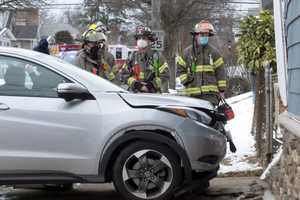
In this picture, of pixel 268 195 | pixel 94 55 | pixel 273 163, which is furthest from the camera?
pixel 94 55

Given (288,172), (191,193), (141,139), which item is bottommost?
(191,193)

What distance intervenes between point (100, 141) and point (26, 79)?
97 cm

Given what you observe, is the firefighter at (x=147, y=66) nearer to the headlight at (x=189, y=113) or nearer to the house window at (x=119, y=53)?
the headlight at (x=189, y=113)

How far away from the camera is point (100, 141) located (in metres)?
6.11

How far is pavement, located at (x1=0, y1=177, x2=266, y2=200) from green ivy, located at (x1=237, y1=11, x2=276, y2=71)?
5.61 ft

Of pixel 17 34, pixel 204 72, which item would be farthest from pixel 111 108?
pixel 17 34

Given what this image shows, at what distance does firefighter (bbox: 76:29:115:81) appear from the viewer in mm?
9477

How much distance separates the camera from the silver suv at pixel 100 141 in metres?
6.12

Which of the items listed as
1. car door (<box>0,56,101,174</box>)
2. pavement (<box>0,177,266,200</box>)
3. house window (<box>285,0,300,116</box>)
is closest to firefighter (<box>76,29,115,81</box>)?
pavement (<box>0,177,266,200</box>)

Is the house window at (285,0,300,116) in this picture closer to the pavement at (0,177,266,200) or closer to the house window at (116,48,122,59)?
the pavement at (0,177,266,200)

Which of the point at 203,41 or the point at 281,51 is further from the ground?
the point at 203,41

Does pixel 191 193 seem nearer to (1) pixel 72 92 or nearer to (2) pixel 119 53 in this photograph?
(1) pixel 72 92

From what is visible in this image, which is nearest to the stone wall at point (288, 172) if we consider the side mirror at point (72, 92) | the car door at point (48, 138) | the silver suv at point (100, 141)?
the silver suv at point (100, 141)

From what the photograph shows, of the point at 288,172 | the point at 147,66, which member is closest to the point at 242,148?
the point at 147,66
